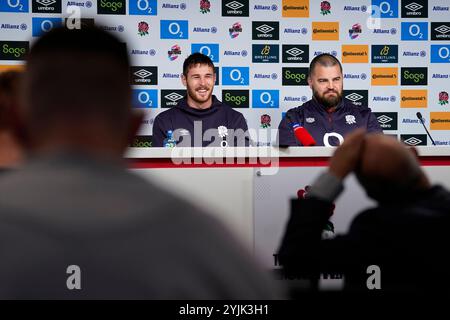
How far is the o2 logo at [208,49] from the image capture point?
6203mm

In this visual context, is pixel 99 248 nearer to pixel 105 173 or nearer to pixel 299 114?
pixel 105 173

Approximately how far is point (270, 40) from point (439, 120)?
2052mm

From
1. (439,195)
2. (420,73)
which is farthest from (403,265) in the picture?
(420,73)

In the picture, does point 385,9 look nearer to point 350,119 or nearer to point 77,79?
point 350,119

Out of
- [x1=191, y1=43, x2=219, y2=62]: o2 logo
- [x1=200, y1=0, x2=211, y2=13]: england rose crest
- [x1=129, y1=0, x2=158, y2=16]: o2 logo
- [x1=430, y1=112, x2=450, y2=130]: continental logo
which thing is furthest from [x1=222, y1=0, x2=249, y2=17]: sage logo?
[x1=430, y1=112, x2=450, y2=130]: continental logo

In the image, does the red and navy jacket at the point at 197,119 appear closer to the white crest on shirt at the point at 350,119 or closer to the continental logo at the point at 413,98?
the white crest on shirt at the point at 350,119

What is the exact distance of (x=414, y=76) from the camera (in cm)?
640

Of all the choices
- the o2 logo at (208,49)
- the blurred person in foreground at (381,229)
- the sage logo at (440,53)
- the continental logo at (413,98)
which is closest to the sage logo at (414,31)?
the sage logo at (440,53)

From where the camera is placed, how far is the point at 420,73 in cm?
641

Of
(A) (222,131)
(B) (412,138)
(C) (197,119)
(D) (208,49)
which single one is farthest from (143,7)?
(B) (412,138)

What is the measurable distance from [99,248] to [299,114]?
462cm

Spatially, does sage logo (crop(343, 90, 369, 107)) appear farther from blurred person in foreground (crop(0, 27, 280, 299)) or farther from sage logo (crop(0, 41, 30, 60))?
blurred person in foreground (crop(0, 27, 280, 299))

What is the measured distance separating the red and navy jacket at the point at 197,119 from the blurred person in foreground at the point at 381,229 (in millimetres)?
3861

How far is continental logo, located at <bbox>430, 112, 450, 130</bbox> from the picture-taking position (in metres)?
6.38
